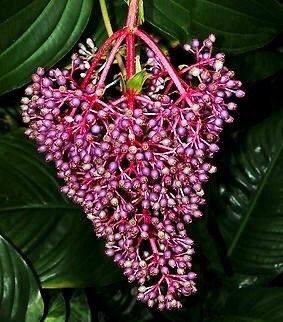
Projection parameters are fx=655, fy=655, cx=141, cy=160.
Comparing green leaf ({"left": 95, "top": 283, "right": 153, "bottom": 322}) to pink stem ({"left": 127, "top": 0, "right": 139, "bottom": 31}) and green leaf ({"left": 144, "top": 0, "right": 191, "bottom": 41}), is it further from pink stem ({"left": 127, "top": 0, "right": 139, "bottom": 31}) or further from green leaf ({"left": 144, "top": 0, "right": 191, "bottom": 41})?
pink stem ({"left": 127, "top": 0, "right": 139, "bottom": 31})

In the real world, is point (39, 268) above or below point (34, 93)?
below

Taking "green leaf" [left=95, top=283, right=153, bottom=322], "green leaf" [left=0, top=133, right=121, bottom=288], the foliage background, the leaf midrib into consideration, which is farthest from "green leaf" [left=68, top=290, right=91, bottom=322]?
the leaf midrib

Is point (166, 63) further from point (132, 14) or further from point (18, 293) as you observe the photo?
point (18, 293)

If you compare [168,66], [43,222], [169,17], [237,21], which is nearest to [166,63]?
[168,66]

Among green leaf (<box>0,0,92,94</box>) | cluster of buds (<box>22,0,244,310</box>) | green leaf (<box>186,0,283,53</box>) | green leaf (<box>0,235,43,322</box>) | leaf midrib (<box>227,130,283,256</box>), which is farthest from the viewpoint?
leaf midrib (<box>227,130,283,256</box>)

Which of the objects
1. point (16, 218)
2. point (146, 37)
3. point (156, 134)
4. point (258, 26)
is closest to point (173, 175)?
point (156, 134)

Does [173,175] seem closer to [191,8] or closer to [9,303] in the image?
Answer: [191,8]

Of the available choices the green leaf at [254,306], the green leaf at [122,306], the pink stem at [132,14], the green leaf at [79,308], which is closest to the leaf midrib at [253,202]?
the green leaf at [254,306]
